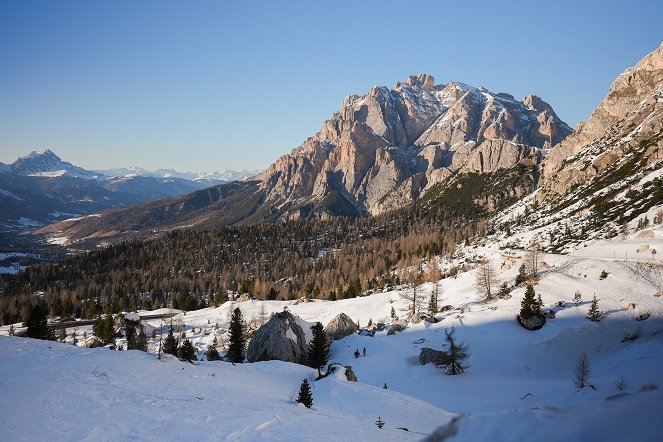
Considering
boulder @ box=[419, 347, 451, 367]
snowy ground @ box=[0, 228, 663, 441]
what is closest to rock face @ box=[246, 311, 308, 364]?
snowy ground @ box=[0, 228, 663, 441]

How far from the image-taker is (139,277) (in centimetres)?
15975

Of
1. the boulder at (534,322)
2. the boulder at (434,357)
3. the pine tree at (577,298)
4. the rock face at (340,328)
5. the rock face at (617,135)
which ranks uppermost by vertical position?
the rock face at (617,135)

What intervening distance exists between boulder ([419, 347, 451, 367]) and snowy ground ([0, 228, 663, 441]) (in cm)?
88

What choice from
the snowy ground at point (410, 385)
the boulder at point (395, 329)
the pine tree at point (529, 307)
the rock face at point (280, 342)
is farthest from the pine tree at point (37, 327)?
the pine tree at point (529, 307)

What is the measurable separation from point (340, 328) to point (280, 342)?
12.9m

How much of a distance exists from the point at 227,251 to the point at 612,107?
618 ft

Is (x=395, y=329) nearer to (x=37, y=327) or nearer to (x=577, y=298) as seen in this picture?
(x=577, y=298)

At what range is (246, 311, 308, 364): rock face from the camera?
4144cm

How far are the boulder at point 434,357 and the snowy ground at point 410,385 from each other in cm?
88

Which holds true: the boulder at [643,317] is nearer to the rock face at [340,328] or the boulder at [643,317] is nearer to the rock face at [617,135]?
the rock face at [340,328]

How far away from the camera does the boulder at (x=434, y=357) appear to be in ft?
115

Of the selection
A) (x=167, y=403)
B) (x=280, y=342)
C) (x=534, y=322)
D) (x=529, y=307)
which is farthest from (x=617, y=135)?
(x=167, y=403)

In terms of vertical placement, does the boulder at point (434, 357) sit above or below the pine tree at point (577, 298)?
below

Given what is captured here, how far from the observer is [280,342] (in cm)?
4188
